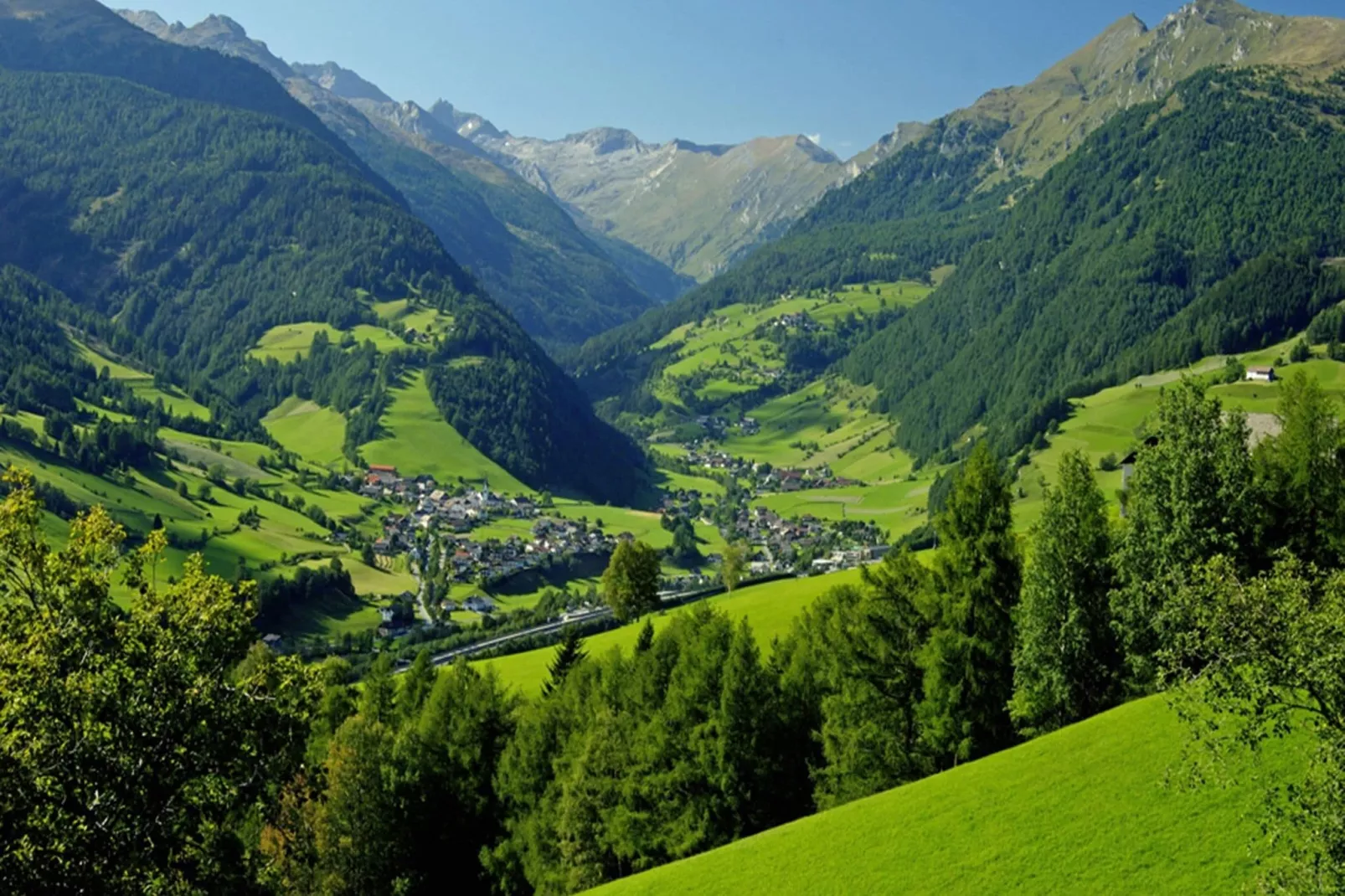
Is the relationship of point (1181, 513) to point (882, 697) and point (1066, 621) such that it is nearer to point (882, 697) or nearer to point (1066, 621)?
point (1066, 621)

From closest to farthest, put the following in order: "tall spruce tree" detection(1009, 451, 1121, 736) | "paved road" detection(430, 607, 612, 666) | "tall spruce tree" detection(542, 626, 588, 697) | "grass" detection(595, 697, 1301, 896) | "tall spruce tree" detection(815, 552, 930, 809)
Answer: "grass" detection(595, 697, 1301, 896) → "tall spruce tree" detection(1009, 451, 1121, 736) → "tall spruce tree" detection(815, 552, 930, 809) → "tall spruce tree" detection(542, 626, 588, 697) → "paved road" detection(430, 607, 612, 666)

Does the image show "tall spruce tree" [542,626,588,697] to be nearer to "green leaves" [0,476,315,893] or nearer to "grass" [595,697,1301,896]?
"grass" [595,697,1301,896]

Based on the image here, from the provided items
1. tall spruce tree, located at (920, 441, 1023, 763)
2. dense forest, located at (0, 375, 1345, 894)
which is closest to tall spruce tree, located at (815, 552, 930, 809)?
dense forest, located at (0, 375, 1345, 894)

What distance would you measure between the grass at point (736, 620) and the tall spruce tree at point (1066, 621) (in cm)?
3228

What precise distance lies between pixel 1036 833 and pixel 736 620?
5866 centimetres

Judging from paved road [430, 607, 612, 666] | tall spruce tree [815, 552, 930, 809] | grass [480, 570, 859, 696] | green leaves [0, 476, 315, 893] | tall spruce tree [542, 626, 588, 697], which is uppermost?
green leaves [0, 476, 315, 893]

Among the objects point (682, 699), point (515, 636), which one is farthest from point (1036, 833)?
point (515, 636)

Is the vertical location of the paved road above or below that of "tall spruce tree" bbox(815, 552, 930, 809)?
below

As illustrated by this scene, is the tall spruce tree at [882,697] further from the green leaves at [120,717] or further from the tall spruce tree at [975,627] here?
the green leaves at [120,717]

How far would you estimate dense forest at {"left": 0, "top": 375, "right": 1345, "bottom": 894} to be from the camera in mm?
19375

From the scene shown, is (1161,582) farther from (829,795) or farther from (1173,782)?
(829,795)

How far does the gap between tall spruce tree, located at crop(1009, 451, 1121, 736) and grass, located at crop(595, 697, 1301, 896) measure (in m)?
4.68

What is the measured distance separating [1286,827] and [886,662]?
25741 millimetres

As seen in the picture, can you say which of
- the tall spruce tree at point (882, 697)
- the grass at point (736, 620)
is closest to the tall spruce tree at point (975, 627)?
the tall spruce tree at point (882, 697)
